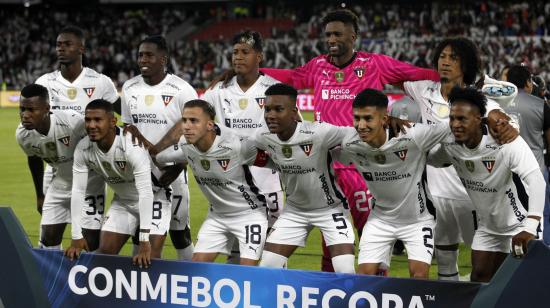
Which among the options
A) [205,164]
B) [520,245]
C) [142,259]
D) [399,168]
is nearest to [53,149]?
[205,164]

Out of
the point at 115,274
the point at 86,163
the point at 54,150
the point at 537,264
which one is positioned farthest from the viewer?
the point at 54,150

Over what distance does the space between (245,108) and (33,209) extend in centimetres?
652

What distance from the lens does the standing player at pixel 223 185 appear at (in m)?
7.06

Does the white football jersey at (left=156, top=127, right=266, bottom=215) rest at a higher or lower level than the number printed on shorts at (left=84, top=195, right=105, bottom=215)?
higher

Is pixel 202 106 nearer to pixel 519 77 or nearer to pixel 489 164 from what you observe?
pixel 489 164

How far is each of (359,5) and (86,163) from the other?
128 ft

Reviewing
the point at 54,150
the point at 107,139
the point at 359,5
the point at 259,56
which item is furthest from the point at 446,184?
the point at 359,5

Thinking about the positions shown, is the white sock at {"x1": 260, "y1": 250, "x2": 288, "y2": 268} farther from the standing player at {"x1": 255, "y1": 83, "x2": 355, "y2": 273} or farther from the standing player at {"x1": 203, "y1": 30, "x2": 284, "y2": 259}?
the standing player at {"x1": 203, "y1": 30, "x2": 284, "y2": 259}

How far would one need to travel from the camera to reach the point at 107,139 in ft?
24.0

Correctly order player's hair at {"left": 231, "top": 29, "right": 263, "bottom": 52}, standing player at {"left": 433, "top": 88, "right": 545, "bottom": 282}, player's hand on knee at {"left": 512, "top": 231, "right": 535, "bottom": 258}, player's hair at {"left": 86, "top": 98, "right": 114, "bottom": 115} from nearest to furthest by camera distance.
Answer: player's hand on knee at {"left": 512, "top": 231, "right": 535, "bottom": 258}, standing player at {"left": 433, "top": 88, "right": 545, "bottom": 282}, player's hair at {"left": 86, "top": 98, "right": 114, "bottom": 115}, player's hair at {"left": 231, "top": 29, "right": 263, "bottom": 52}

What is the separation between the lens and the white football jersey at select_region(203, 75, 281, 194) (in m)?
7.95

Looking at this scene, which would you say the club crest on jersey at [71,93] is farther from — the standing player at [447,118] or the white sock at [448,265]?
the white sock at [448,265]

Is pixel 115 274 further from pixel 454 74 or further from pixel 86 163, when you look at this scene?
pixel 454 74

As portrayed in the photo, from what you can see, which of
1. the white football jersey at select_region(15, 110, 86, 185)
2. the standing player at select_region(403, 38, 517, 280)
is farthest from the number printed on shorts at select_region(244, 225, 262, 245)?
the white football jersey at select_region(15, 110, 86, 185)
